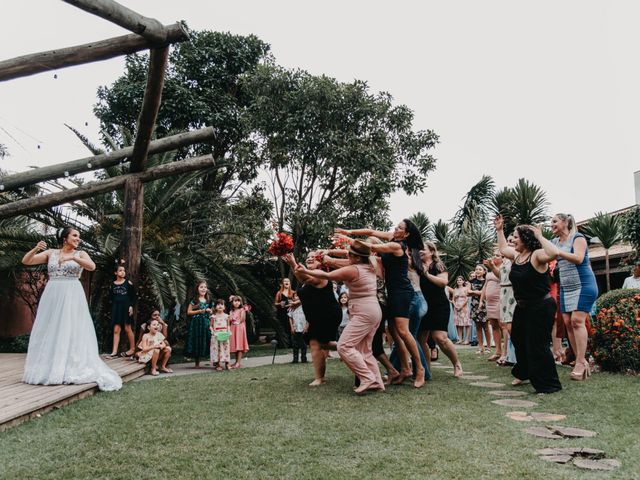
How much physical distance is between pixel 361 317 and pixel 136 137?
18.6 feet

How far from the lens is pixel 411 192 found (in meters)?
17.1

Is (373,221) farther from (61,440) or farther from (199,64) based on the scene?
(61,440)

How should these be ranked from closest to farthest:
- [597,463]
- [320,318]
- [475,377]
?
[597,463]
[320,318]
[475,377]

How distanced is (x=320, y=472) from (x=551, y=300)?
3.81m

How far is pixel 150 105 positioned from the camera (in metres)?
8.55

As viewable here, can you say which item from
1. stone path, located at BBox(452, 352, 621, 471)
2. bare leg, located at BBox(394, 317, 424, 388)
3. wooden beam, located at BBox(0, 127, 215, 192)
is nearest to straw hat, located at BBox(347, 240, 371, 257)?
bare leg, located at BBox(394, 317, 424, 388)

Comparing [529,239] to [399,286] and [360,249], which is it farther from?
[360,249]

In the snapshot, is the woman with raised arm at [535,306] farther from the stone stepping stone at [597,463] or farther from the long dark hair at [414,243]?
the stone stepping stone at [597,463]

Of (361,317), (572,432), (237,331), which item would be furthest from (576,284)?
(237,331)

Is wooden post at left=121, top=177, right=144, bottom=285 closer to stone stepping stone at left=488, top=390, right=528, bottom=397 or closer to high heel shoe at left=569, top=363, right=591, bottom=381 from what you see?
stone stepping stone at left=488, top=390, right=528, bottom=397

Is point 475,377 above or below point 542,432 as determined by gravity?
above

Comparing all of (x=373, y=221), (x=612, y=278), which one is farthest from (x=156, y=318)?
(x=612, y=278)

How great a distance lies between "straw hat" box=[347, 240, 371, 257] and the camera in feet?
20.6

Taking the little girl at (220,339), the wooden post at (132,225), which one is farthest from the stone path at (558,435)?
the wooden post at (132,225)
